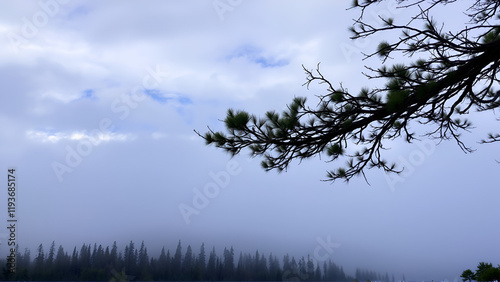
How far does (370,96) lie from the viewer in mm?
4273

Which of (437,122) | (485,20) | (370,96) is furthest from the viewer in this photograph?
(437,122)

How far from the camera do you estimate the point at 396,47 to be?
454 cm

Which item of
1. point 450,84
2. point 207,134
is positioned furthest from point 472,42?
point 207,134

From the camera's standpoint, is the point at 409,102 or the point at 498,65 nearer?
the point at 409,102

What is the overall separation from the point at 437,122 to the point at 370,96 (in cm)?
151

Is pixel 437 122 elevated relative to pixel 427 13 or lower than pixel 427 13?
lower

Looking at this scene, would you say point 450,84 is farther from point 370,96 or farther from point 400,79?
point 370,96

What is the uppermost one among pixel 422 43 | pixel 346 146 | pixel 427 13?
pixel 427 13

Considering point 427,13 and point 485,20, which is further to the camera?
point 485,20

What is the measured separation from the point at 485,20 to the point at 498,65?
87 centimetres

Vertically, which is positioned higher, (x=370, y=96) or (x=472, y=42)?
(x=472, y=42)

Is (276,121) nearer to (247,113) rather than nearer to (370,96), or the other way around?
(247,113)

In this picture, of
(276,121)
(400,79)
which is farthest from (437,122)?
(276,121)

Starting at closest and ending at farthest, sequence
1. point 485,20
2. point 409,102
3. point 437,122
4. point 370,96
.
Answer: point 409,102 → point 370,96 → point 485,20 → point 437,122
